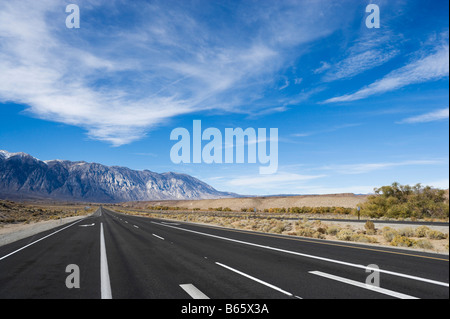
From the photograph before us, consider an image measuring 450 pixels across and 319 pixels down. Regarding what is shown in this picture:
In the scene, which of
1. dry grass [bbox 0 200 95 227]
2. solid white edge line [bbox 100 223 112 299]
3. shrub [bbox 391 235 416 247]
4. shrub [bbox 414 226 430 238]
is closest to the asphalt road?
solid white edge line [bbox 100 223 112 299]

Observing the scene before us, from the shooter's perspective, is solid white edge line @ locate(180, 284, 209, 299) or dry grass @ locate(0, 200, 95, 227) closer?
solid white edge line @ locate(180, 284, 209, 299)

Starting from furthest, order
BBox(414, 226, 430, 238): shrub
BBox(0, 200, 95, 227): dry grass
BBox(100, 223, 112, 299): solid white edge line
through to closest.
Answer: BBox(0, 200, 95, 227): dry grass < BBox(414, 226, 430, 238): shrub < BBox(100, 223, 112, 299): solid white edge line

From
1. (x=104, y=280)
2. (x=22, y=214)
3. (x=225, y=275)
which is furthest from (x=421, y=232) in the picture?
(x=22, y=214)

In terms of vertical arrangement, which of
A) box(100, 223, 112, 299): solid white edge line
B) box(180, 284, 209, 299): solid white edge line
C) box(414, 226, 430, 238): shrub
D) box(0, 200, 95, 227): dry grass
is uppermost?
box(180, 284, 209, 299): solid white edge line

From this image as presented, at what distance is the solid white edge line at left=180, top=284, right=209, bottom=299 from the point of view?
20.9 feet

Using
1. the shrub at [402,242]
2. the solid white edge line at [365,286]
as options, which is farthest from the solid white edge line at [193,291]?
the shrub at [402,242]

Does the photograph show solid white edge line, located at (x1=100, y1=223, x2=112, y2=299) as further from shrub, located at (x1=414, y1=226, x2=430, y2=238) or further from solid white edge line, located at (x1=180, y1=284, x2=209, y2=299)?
shrub, located at (x1=414, y1=226, x2=430, y2=238)

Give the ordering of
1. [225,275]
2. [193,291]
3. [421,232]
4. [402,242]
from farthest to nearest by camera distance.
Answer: [421,232] < [402,242] < [225,275] < [193,291]

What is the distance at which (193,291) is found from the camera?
6746 millimetres

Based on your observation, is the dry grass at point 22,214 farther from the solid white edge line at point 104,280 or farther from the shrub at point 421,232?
the shrub at point 421,232

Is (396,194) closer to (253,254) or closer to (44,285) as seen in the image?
(253,254)

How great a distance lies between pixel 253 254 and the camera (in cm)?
1217

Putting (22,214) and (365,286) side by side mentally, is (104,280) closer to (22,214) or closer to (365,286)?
(365,286)
